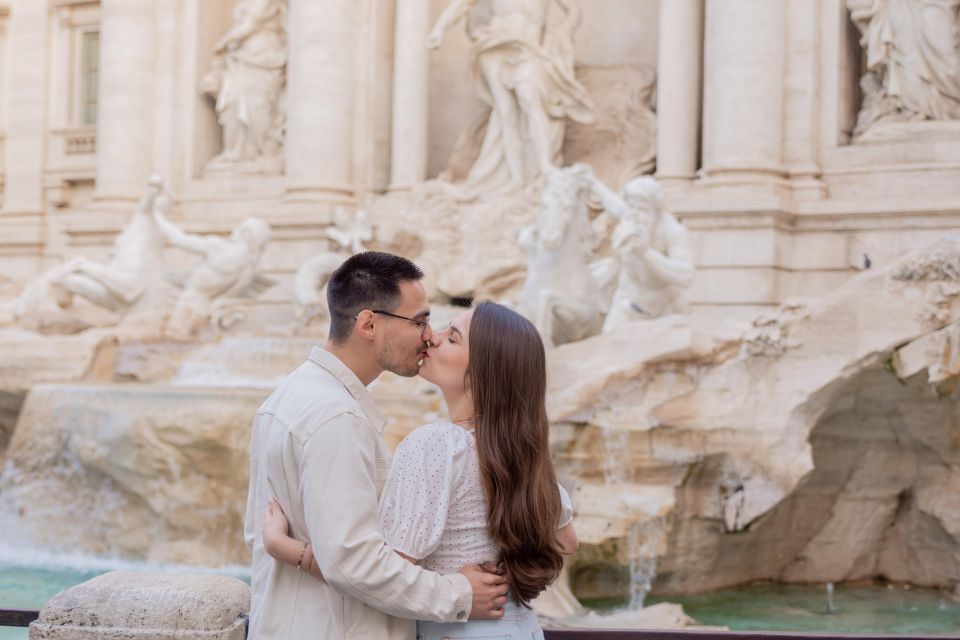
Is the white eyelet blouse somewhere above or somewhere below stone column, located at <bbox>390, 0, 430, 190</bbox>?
below

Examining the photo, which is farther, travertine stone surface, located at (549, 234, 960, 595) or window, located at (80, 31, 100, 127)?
window, located at (80, 31, 100, 127)

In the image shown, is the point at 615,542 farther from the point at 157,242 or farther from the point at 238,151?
the point at 238,151

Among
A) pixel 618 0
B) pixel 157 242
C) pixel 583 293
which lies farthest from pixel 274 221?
pixel 583 293

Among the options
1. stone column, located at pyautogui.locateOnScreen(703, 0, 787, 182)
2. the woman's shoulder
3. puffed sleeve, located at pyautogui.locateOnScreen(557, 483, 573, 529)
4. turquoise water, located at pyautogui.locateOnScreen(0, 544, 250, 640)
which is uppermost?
stone column, located at pyautogui.locateOnScreen(703, 0, 787, 182)

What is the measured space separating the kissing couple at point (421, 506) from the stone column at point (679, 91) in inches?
407

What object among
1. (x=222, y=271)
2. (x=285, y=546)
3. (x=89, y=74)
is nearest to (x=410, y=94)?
(x=222, y=271)

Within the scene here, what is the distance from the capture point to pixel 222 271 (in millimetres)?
12609

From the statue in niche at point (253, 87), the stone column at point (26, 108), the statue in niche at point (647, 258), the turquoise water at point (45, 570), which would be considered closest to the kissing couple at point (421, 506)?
the turquoise water at point (45, 570)

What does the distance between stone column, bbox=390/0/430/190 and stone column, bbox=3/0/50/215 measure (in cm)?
575

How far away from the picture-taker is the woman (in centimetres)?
245

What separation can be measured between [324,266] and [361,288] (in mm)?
10127

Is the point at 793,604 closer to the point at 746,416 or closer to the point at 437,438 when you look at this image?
the point at 746,416

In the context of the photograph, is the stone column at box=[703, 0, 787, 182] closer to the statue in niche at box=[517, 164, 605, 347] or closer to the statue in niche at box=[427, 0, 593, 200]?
the statue in niche at box=[427, 0, 593, 200]

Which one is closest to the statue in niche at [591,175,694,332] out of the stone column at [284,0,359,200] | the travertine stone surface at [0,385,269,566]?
the travertine stone surface at [0,385,269,566]
